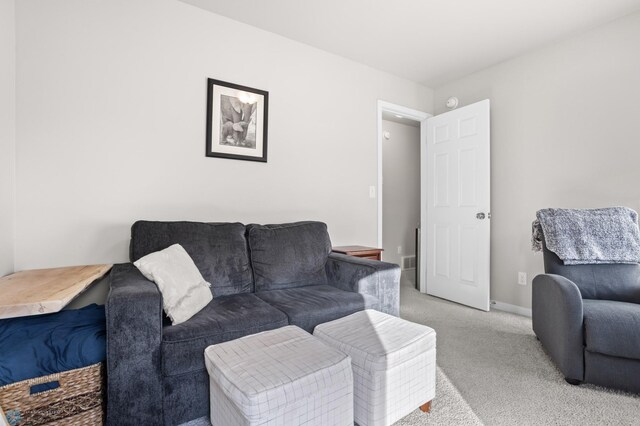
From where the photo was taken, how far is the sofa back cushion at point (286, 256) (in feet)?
7.03

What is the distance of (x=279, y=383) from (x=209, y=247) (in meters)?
1.13

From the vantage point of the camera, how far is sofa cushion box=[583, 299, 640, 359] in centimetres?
159

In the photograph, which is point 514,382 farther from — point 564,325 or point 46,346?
point 46,346

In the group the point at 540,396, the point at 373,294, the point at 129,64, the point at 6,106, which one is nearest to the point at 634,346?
the point at 540,396

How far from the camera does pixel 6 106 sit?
1719 millimetres

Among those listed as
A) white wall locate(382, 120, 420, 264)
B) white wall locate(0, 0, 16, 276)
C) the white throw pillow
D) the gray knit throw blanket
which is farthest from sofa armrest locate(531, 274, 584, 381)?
white wall locate(0, 0, 16, 276)

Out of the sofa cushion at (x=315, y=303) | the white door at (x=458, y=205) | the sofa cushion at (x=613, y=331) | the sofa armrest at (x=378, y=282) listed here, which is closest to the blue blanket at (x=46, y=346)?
the sofa cushion at (x=315, y=303)

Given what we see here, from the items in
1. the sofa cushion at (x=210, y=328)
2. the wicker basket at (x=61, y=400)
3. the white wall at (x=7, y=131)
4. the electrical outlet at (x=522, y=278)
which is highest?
the white wall at (x=7, y=131)

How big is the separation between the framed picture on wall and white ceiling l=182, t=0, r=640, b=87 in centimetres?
58

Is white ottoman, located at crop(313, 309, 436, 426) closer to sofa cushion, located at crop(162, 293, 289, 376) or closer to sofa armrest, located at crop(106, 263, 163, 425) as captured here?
sofa cushion, located at crop(162, 293, 289, 376)

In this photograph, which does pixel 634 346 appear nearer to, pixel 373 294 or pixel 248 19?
pixel 373 294

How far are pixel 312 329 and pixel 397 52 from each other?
2.66 m

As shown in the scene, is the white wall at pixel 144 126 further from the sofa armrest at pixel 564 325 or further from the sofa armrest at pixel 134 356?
the sofa armrest at pixel 564 325

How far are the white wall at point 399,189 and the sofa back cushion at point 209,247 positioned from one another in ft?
9.29
